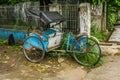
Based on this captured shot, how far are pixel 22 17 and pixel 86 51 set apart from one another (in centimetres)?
369

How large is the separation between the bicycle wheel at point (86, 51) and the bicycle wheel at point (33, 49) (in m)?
1.07

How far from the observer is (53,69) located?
7262 mm

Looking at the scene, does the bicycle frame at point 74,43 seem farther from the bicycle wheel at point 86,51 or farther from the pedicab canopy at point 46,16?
the pedicab canopy at point 46,16

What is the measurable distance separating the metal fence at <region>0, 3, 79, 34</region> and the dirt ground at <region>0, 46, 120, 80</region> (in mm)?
1671

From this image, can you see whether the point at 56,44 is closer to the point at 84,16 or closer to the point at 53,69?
the point at 53,69

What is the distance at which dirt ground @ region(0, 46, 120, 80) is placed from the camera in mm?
6750

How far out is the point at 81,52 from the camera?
24.6 ft

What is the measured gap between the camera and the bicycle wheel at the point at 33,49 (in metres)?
7.57

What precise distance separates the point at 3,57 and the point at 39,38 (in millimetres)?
1600

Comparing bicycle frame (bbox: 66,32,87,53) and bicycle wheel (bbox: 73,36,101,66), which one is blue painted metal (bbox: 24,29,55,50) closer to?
bicycle frame (bbox: 66,32,87,53)

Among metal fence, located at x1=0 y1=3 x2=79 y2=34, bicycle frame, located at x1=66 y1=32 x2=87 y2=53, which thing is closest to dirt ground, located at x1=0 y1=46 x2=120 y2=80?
bicycle frame, located at x1=66 y1=32 x2=87 y2=53

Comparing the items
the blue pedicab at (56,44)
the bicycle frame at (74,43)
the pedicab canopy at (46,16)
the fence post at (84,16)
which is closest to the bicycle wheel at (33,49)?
the blue pedicab at (56,44)

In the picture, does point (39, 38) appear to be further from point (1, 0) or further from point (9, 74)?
point (1, 0)

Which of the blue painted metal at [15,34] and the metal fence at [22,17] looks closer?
the metal fence at [22,17]
